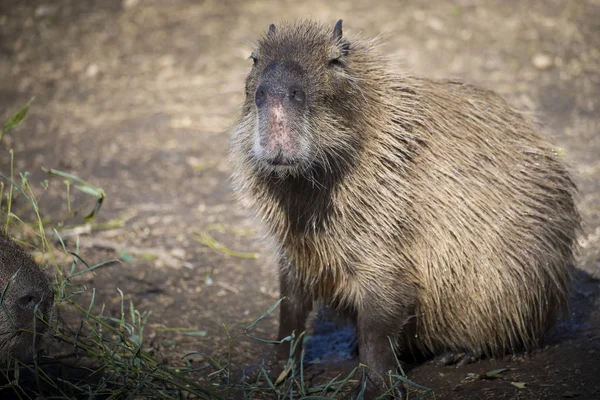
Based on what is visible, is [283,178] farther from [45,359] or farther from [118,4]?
[118,4]

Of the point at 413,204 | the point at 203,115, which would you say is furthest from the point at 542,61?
the point at 413,204

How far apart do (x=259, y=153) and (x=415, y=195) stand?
0.70m

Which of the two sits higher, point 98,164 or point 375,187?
point 98,164

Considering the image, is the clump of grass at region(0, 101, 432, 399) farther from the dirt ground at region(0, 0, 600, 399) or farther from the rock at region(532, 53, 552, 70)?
the rock at region(532, 53, 552, 70)

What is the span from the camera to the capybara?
8.32ft

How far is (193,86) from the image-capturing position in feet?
21.9

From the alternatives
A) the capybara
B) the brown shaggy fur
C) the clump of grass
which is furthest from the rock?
the capybara

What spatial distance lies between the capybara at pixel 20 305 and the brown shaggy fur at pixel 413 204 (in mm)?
912

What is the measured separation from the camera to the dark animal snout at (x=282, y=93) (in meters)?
2.55

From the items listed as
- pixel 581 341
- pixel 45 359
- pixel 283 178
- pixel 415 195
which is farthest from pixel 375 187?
pixel 45 359

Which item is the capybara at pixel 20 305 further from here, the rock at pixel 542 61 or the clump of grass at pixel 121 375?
the rock at pixel 542 61

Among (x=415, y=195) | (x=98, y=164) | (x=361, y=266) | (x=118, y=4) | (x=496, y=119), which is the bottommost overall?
(x=361, y=266)

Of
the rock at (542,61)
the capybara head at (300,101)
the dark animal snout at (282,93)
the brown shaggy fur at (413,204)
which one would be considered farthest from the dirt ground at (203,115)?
the dark animal snout at (282,93)

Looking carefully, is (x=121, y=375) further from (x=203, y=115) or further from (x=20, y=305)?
(x=203, y=115)
